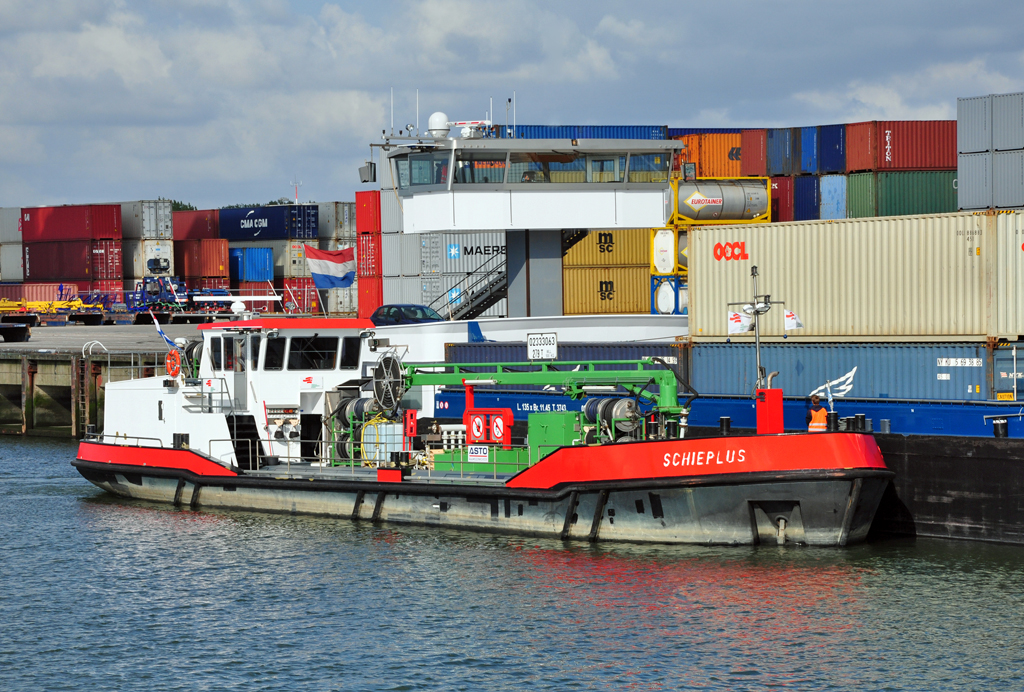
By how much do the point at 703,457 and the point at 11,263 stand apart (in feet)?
219

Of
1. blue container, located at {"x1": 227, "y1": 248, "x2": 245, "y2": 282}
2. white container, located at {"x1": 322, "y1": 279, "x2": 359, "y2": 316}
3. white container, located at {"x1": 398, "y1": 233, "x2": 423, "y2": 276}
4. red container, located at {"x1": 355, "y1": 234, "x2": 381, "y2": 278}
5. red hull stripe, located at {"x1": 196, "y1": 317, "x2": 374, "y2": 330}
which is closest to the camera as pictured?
red hull stripe, located at {"x1": 196, "y1": 317, "x2": 374, "y2": 330}

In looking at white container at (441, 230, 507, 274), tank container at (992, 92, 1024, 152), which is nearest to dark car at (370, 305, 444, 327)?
white container at (441, 230, 507, 274)

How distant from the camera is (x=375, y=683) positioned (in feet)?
41.2

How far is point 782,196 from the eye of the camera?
31.7 meters

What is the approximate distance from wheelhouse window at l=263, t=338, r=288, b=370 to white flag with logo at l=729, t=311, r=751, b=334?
28.8ft

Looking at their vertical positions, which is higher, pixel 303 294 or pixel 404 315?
pixel 303 294

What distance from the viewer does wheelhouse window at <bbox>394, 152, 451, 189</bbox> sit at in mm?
28109

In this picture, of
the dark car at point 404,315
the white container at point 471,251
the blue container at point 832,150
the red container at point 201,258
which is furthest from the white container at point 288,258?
the blue container at point 832,150

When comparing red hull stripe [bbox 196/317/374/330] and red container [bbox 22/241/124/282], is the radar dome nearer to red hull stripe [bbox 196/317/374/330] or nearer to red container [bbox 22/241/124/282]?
red hull stripe [bbox 196/317/374/330]

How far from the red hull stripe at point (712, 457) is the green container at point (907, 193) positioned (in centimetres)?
1552

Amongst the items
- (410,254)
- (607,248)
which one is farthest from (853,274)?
(410,254)

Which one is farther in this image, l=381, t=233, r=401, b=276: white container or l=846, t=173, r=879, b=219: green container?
l=381, t=233, r=401, b=276: white container

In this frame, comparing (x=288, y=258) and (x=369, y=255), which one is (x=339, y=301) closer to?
(x=288, y=258)

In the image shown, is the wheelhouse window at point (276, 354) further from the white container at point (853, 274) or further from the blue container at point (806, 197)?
the blue container at point (806, 197)
